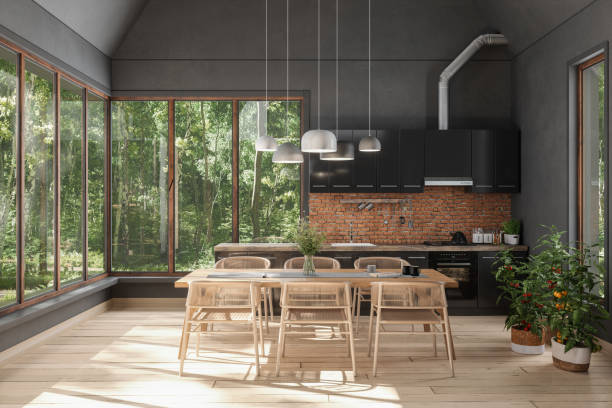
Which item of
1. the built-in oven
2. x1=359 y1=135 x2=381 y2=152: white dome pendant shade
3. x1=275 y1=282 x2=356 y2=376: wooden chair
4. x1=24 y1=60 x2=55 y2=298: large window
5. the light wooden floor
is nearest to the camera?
the light wooden floor

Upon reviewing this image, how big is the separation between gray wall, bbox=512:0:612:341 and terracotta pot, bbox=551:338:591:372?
27.9 inches

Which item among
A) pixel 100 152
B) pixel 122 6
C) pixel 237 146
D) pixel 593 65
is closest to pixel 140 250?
pixel 100 152

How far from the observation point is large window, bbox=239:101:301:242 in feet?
23.8

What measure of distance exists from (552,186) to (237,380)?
4.46m

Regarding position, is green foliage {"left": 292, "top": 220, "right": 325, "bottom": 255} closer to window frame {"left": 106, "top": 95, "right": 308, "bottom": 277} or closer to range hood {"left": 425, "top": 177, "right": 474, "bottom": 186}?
window frame {"left": 106, "top": 95, "right": 308, "bottom": 277}

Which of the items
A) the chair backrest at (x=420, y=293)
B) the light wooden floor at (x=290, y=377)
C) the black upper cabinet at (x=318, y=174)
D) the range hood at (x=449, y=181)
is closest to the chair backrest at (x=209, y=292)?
the light wooden floor at (x=290, y=377)

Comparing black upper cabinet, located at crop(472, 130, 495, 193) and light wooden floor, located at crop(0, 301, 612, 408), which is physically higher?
black upper cabinet, located at crop(472, 130, 495, 193)

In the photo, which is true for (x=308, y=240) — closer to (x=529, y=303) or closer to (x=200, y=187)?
(x=529, y=303)

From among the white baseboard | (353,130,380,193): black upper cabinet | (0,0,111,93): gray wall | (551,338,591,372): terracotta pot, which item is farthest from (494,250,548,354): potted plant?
(0,0,111,93): gray wall

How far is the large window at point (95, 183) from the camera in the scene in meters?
6.62

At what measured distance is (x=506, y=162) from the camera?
22.6ft

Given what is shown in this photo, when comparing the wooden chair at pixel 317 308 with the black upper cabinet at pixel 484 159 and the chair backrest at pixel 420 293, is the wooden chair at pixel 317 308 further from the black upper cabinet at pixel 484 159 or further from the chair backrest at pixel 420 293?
Result: the black upper cabinet at pixel 484 159

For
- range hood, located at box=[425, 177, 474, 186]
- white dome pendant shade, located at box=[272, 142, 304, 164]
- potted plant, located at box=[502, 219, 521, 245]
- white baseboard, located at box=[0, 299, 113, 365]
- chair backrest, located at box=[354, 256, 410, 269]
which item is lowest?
white baseboard, located at box=[0, 299, 113, 365]

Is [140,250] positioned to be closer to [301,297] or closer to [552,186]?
[301,297]
